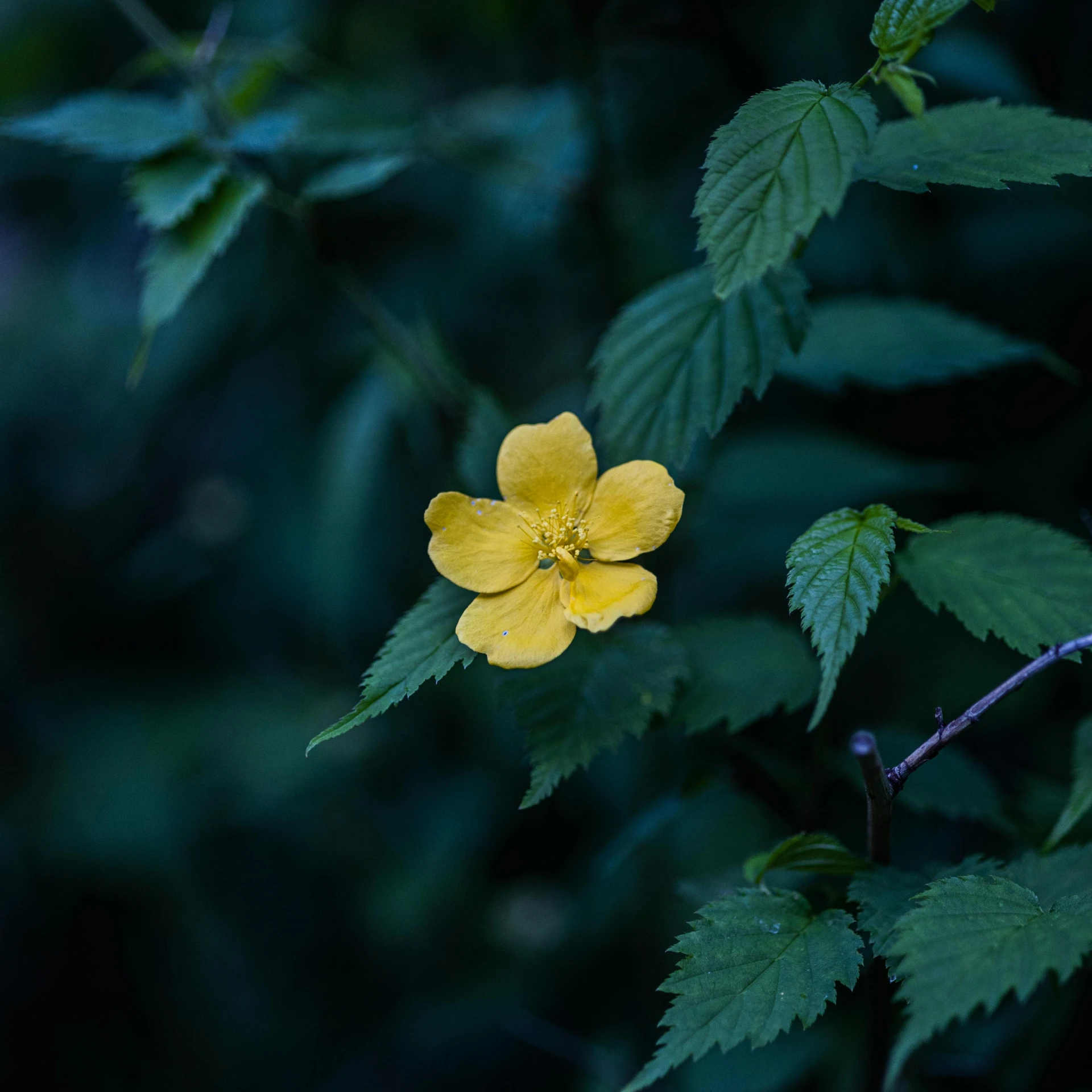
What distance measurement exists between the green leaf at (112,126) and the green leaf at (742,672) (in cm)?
129

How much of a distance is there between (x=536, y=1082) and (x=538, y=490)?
78.4 inches

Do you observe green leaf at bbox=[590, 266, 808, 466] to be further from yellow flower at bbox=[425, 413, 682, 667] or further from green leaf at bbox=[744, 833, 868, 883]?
green leaf at bbox=[744, 833, 868, 883]

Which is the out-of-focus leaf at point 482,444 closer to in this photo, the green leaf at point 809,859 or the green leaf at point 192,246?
the green leaf at point 192,246

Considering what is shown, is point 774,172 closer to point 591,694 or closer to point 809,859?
point 591,694

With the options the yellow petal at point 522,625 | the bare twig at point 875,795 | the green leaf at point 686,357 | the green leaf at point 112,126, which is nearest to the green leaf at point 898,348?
the green leaf at point 686,357

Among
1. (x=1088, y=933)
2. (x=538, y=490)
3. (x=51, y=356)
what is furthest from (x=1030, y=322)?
(x=51, y=356)

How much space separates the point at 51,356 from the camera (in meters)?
3.12

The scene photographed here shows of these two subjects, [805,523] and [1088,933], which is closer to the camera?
[1088,933]

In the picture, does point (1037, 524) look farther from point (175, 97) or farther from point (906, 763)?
point (175, 97)

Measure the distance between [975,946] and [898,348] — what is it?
39.6 inches

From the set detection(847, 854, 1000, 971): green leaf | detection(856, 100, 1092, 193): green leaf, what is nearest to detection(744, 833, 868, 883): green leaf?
detection(847, 854, 1000, 971): green leaf

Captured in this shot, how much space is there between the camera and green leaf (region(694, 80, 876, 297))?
37.8 inches

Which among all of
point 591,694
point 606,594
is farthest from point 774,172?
point 591,694

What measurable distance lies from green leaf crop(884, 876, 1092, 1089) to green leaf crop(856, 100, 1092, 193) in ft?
2.45
